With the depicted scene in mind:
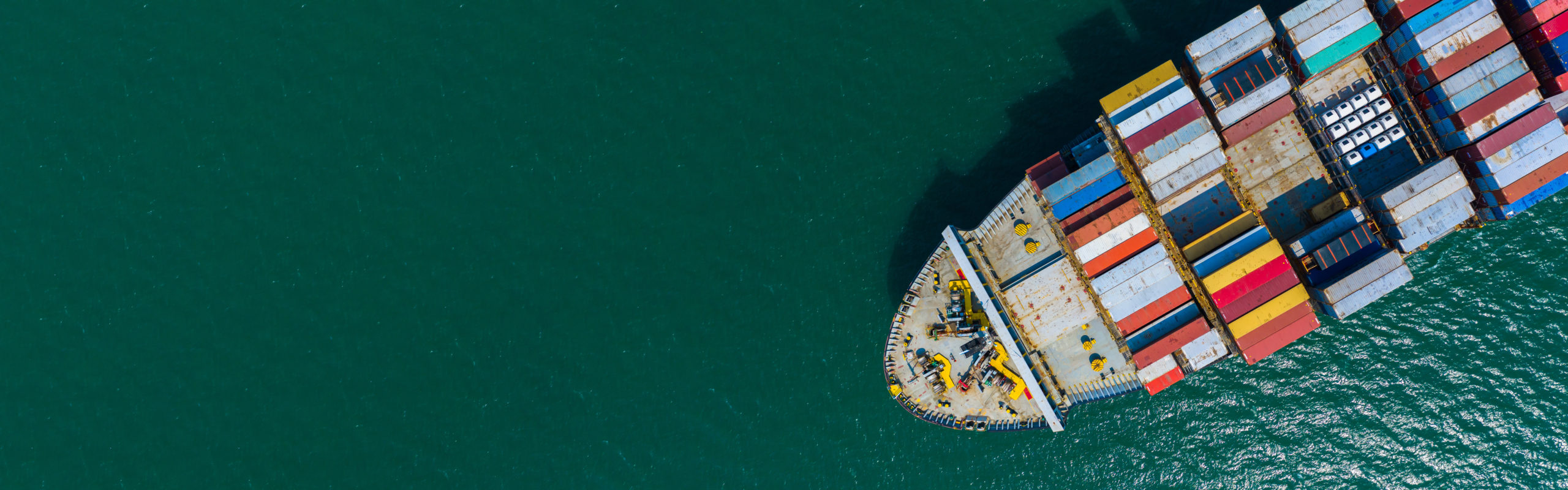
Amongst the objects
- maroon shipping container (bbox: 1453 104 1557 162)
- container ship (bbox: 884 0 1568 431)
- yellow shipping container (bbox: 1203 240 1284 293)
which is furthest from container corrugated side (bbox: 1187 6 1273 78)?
maroon shipping container (bbox: 1453 104 1557 162)

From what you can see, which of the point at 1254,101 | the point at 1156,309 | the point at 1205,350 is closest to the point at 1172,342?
the point at 1205,350

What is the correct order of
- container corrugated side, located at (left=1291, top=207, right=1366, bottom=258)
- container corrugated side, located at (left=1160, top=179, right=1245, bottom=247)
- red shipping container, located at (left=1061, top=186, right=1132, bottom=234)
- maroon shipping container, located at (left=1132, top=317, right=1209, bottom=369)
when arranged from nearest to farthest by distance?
container corrugated side, located at (left=1291, top=207, right=1366, bottom=258) < maroon shipping container, located at (left=1132, top=317, right=1209, bottom=369) < red shipping container, located at (left=1061, top=186, right=1132, bottom=234) < container corrugated side, located at (left=1160, top=179, right=1245, bottom=247)

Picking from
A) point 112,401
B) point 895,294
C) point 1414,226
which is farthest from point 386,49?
point 1414,226

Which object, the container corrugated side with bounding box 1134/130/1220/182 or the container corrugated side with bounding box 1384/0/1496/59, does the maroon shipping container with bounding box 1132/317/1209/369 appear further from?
the container corrugated side with bounding box 1384/0/1496/59

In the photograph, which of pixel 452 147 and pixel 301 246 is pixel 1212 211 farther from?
A: pixel 301 246

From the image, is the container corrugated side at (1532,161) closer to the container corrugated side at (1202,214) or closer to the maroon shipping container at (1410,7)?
the maroon shipping container at (1410,7)

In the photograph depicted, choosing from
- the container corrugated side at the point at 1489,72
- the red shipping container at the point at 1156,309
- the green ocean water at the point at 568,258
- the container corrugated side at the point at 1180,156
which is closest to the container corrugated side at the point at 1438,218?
the container corrugated side at the point at 1489,72
